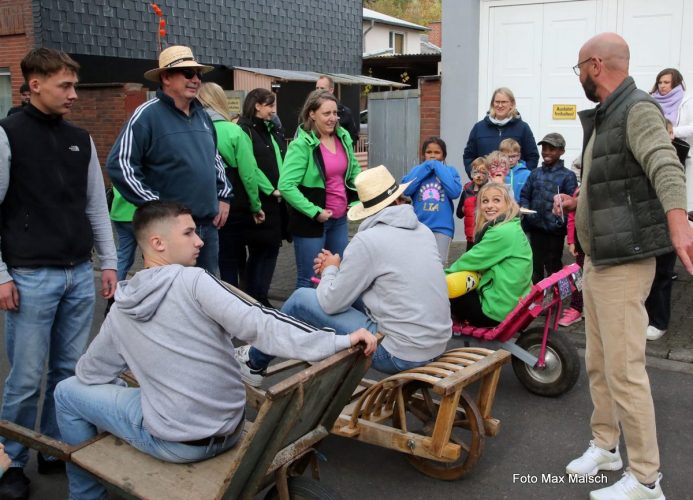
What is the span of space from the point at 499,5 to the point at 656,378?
5628mm

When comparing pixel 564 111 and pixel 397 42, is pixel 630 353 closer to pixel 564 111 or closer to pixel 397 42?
pixel 564 111

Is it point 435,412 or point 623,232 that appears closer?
point 623,232

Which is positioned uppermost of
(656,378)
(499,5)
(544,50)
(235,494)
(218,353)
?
(499,5)

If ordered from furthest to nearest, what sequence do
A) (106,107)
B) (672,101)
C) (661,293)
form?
(106,107)
(672,101)
(661,293)

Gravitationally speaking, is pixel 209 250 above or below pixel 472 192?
below

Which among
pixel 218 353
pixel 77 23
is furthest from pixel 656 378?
pixel 77 23

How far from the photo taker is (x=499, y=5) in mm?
9203

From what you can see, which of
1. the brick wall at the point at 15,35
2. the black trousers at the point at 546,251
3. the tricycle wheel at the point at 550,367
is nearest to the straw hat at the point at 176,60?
the tricycle wheel at the point at 550,367

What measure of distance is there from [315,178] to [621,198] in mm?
3084

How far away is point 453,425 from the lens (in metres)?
3.94

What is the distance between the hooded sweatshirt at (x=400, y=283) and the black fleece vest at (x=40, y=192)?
1445 millimetres

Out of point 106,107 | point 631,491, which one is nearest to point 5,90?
point 106,107

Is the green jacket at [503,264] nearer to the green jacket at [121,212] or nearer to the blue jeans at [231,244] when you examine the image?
the blue jeans at [231,244]

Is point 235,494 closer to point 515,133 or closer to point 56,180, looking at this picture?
point 56,180
